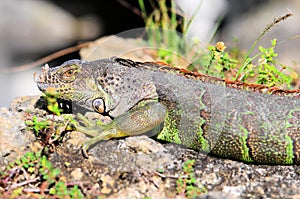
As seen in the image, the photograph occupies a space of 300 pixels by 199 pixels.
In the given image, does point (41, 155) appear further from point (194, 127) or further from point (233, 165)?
point (233, 165)

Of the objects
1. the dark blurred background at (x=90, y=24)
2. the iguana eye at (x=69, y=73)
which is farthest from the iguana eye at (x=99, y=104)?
the dark blurred background at (x=90, y=24)

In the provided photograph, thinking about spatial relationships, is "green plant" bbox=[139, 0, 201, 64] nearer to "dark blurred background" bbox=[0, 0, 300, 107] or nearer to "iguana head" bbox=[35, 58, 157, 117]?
"dark blurred background" bbox=[0, 0, 300, 107]

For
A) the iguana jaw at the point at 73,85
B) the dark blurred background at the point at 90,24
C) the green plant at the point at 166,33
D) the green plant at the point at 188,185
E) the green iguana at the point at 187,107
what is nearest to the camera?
the green plant at the point at 188,185

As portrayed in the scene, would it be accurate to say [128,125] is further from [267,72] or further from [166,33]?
[166,33]

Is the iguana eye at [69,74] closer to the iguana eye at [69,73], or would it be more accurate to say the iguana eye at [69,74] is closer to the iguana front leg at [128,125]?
the iguana eye at [69,73]

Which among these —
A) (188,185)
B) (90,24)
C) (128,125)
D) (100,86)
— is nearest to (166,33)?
(90,24)

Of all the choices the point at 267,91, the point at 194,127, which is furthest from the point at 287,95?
the point at 194,127

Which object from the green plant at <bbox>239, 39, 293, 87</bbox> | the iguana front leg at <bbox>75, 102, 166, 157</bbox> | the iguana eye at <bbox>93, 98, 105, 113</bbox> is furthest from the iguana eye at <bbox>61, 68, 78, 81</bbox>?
the green plant at <bbox>239, 39, 293, 87</bbox>
